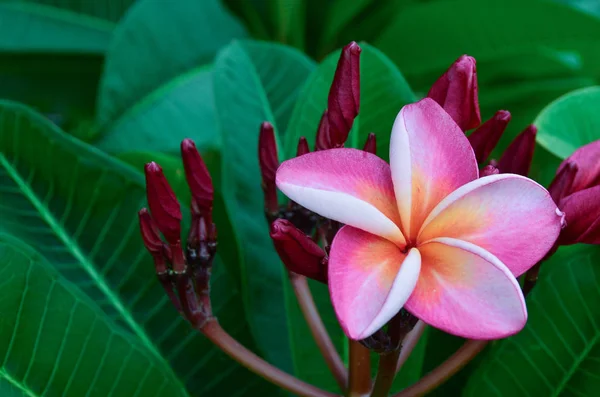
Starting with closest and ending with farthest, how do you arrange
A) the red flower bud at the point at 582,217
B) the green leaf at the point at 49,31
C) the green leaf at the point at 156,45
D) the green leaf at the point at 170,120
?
the red flower bud at the point at 582,217
the green leaf at the point at 170,120
the green leaf at the point at 156,45
the green leaf at the point at 49,31

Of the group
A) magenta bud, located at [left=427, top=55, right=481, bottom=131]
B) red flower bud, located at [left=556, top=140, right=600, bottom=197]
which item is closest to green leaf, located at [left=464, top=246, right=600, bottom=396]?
red flower bud, located at [left=556, top=140, right=600, bottom=197]

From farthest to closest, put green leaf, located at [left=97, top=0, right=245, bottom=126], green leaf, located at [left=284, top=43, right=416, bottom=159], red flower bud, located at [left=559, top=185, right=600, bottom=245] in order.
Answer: green leaf, located at [left=97, top=0, right=245, bottom=126], green leaf, located at [left=284, top=43, right=416, bottom=159], red flower bud, located at [left=559, top=185, right=600, bottom=245]

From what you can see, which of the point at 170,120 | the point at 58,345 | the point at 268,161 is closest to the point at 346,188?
the point at 268,161

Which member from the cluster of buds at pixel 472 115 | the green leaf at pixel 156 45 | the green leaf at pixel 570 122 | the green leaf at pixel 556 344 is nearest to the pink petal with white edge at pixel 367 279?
the cluster of buds at pixel 472 115

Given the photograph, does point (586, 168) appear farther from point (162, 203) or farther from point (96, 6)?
point (96, 6)

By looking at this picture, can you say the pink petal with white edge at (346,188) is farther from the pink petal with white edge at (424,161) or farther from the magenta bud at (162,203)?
the magenta bud at (162,203)

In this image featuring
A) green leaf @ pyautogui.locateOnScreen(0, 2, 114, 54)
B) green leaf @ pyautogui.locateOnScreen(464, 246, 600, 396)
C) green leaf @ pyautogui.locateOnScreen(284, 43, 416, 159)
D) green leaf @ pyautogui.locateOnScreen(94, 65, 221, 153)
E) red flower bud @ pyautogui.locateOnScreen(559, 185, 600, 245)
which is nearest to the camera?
red flower bud @ pyautogui.locateOnScreen(559, 185, 600, 245)

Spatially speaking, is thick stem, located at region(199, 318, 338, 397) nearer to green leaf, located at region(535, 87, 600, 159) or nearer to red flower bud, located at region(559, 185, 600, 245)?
red flower bud, located at region(559, 185, 600, 245)
